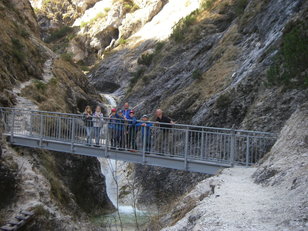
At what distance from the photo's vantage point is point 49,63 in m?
28.2

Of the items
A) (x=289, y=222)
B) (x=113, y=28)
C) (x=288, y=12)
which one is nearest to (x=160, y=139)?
(x=289, y=222)

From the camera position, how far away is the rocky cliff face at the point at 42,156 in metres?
14.3

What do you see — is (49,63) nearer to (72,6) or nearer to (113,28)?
(113,28)

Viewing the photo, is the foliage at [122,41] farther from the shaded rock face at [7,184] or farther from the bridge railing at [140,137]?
the shaded rock face at [7,184]

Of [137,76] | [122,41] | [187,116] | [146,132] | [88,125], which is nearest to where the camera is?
[146,132]

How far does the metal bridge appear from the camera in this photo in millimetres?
11867

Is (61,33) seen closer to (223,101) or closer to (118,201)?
(118,201)

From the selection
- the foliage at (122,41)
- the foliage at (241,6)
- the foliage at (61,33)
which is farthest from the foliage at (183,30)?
the foliage at (61,33)

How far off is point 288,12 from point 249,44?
320 cm

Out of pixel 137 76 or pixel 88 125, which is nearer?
pixel 88 125

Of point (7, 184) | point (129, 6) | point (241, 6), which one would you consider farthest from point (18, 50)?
point (129, 6)

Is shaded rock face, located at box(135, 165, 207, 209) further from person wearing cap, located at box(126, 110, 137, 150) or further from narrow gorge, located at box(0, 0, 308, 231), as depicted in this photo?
person wearing cap, located at box(126, 110, 137, 150)

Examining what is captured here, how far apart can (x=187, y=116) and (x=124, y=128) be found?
8961mm

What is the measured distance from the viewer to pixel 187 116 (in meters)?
22.3
